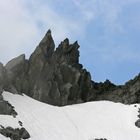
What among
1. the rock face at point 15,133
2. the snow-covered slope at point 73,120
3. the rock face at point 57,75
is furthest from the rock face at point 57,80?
the rock face at point 15,133

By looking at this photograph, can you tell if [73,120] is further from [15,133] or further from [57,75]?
[57,75]

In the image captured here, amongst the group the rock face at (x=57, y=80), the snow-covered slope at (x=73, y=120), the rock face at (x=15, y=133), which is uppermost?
the rock face at (x=57, y=80)

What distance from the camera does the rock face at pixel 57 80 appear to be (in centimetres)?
7894

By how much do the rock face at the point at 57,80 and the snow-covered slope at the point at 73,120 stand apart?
4120 mm

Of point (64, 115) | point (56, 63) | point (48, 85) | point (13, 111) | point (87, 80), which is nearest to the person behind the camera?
point (13, 111)

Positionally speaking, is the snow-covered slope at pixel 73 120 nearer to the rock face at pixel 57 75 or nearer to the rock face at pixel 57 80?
the rock face at pixel 57 80

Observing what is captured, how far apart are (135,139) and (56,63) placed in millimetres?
26835

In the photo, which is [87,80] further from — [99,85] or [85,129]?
[85,129]

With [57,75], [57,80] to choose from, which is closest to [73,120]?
[57,80]

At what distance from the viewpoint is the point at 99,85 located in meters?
101

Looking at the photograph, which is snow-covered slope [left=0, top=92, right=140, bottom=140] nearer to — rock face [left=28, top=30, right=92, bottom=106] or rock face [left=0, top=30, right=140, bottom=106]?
rock face [left=0, top=30, right=140, bottom=106]

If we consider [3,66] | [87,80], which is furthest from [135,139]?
[87,80]

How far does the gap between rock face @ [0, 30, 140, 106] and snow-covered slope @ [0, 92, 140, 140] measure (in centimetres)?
412

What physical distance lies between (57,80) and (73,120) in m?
16.4
